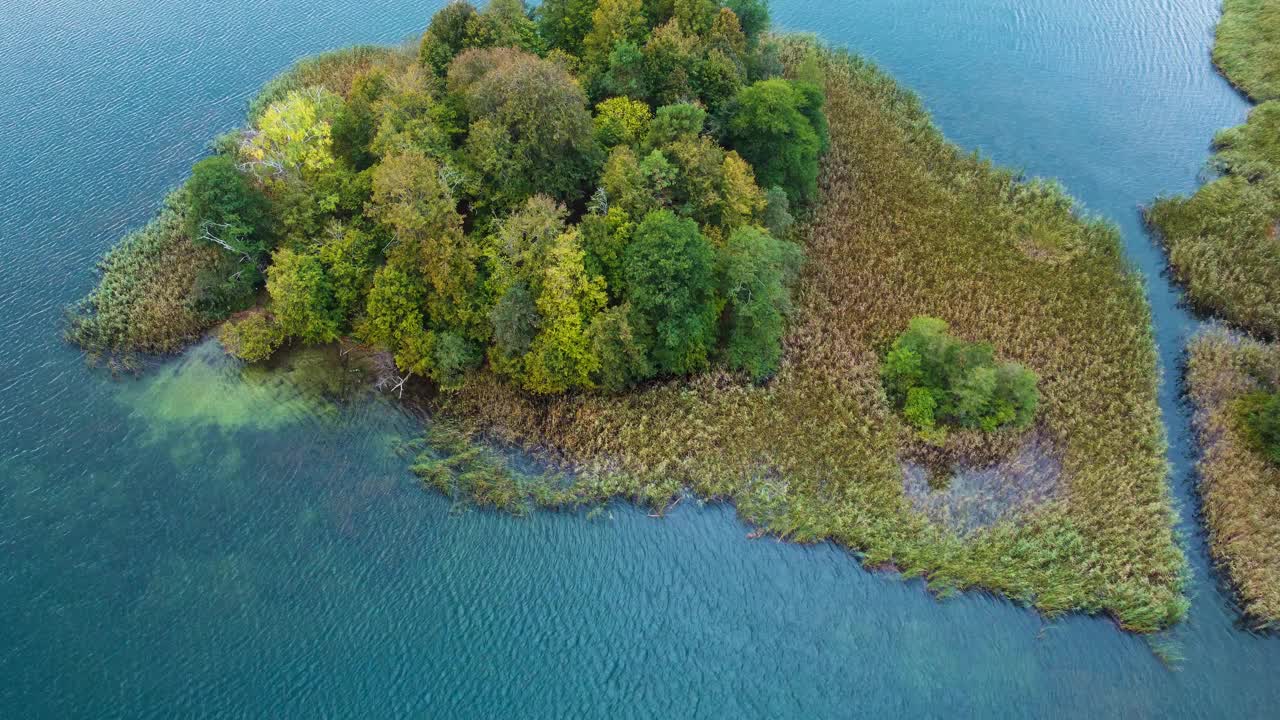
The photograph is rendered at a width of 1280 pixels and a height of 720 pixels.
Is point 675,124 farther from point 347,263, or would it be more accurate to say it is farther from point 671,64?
point 347,263

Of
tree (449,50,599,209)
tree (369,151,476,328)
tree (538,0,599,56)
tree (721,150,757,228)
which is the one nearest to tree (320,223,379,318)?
tree (369,151,476,328)

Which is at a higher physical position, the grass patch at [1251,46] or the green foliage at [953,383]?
the grass patch at [1251,46]

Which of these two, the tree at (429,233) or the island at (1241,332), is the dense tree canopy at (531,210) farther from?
the island at (1241,332)

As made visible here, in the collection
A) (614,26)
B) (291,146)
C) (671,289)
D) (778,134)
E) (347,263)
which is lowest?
(347,263)

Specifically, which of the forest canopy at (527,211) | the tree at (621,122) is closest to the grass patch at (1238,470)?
the forest canopy at (527,211)

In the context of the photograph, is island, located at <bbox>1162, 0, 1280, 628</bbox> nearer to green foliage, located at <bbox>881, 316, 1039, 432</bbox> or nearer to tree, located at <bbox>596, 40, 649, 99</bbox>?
green foliage, located at <bbox>881, 316, 1039, 432</bbox>

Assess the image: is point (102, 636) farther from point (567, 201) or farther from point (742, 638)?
point (567, 201)

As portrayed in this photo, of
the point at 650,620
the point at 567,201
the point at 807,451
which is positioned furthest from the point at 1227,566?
A: the point at 567,201

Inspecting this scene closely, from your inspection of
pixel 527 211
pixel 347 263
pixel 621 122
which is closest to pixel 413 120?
pixel 347 263
